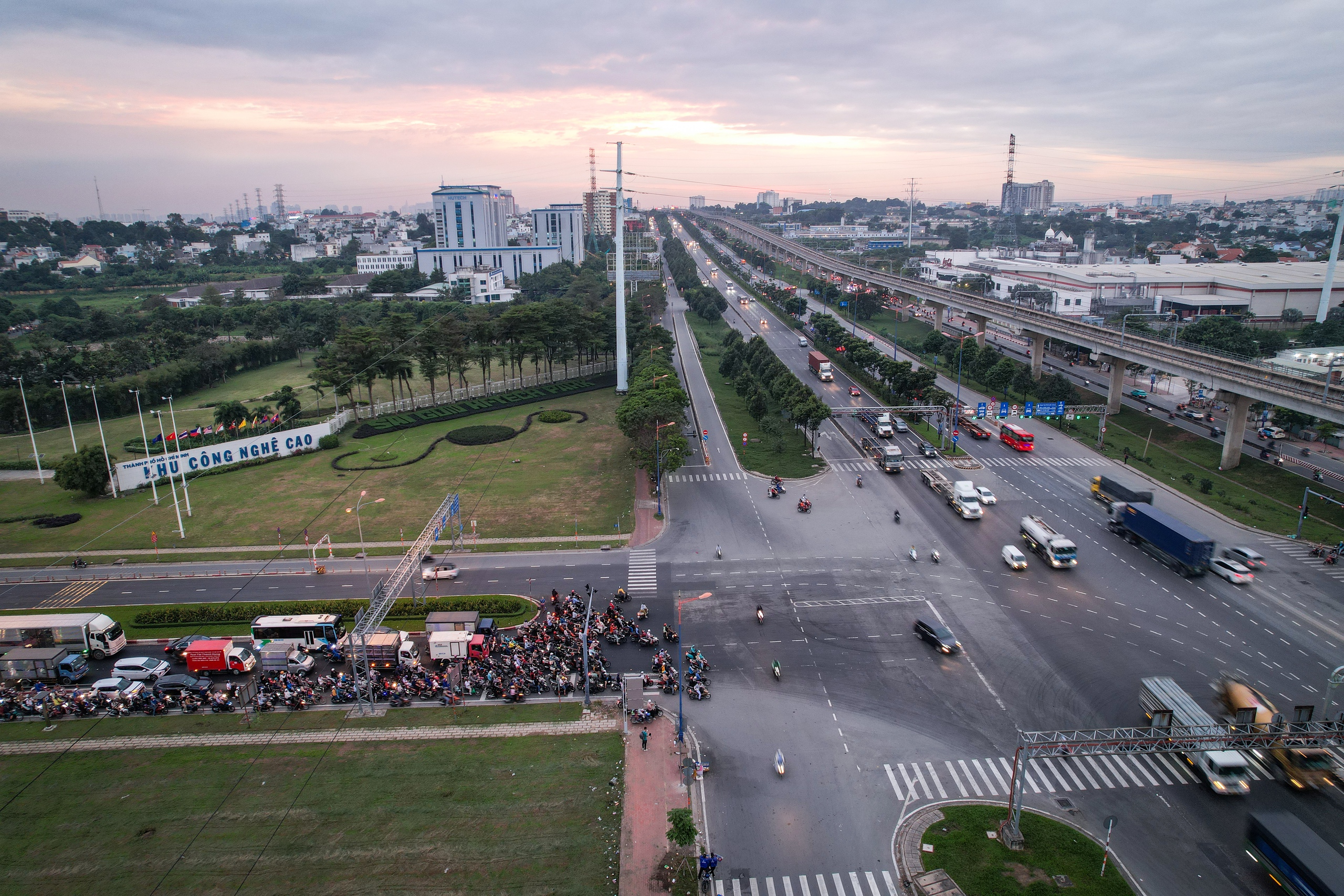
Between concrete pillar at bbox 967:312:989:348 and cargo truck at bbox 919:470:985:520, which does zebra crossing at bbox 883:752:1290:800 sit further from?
concrete pillar at bbox 967:312:989:348

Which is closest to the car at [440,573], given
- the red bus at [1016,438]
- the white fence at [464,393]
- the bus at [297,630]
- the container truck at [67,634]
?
the bus at [297,630]

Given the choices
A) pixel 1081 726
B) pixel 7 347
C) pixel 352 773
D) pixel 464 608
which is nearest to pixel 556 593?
pixel 464 608

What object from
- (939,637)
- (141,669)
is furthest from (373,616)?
(939,637)

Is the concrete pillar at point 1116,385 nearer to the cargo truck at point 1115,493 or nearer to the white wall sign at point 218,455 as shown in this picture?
the cargo truck at point 1115,493

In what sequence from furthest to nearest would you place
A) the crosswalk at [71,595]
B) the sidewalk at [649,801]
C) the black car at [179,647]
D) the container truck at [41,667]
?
the crosswalk at [71,595]
the black car at [179,647]
the container truck at [41,667]
the sidewalk at [649,801]

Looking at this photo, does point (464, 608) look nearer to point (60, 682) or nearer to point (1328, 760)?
point (60, 682)

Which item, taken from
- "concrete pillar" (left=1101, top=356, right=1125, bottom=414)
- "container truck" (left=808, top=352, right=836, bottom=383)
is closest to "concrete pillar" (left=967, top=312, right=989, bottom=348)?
"container truck" (left=808, top=352, right=836, bottom=383)
